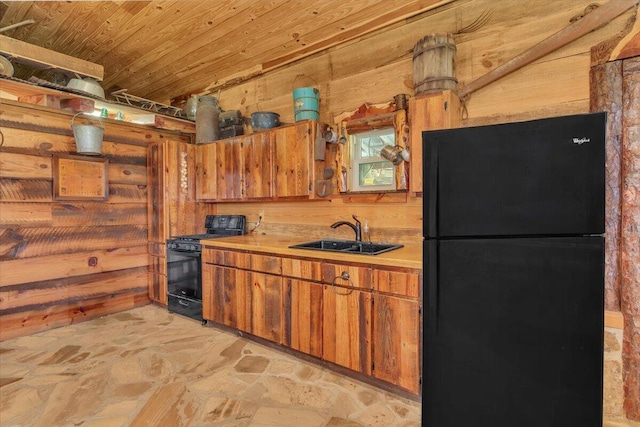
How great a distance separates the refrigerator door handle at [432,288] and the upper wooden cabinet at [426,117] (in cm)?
90

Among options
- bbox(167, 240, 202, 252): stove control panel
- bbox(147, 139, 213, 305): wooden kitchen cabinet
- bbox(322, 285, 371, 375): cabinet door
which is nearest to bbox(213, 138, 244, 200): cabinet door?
bbox(147, 139, 213, 305): wooden kitchen cabinet

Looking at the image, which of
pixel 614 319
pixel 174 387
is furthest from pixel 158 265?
pixel 614 319

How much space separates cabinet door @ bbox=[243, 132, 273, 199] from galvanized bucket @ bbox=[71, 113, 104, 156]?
1.47 meters

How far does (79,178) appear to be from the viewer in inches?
130

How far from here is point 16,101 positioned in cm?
291

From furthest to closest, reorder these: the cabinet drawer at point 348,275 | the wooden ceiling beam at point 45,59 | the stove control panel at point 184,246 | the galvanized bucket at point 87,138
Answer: the stove control panel at point 184,246
the galvanized bucket at point 87,138
the wooden ceiling beam at point 45,59
the cabinet drawer at point 348,275

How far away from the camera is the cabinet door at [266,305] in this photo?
2652 millimetres

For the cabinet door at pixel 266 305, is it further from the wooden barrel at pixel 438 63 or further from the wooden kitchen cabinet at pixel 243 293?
the wooden barrel at pixel 438 63

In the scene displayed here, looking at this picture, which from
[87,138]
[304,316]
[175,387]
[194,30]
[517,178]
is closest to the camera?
[517,178]

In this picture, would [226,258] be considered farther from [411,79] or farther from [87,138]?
[411,79]

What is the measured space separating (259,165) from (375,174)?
119 centimetres

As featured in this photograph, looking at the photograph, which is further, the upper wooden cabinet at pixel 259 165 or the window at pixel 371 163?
the upper wooden cabinet at pixel 259 165

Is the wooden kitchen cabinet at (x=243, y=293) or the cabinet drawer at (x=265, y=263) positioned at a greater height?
the cabinet drawer at (x=265, y=263)

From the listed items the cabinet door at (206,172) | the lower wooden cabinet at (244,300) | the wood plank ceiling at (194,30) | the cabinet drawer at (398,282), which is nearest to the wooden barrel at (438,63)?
the wood plank ceiling at (194,30)
